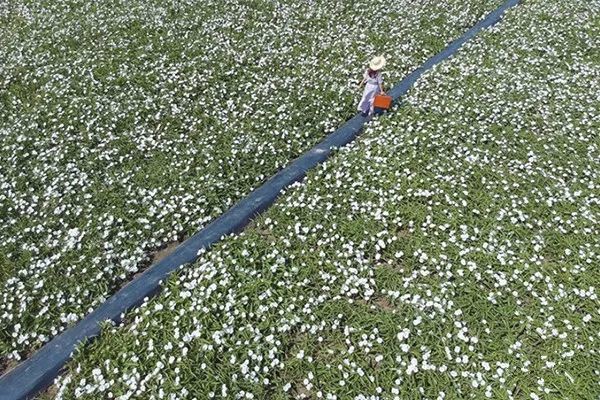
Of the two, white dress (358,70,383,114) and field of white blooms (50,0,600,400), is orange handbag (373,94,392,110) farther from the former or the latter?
field of white blooms (50,0,600,400)

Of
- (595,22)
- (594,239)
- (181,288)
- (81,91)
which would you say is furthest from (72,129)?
(595,22)

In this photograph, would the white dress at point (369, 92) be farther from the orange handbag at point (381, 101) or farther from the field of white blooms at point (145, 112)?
the field of white blooms at point (145, 112)

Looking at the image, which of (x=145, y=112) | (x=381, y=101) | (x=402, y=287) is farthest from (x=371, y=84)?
(x=402, y=287)

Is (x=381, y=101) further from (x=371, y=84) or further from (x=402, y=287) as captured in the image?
(x=402, y=287)

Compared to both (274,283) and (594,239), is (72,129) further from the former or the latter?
(594,239)

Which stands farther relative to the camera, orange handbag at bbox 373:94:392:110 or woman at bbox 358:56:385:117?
orange handbag at bbox 373:94:392:110

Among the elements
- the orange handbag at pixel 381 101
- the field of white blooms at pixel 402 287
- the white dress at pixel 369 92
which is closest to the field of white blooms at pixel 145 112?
the white dress at pixel 369 92

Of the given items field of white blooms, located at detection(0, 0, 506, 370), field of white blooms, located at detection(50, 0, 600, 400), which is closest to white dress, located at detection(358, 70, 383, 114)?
field of white blooms, located at detection(50, 0, 600, 400)
